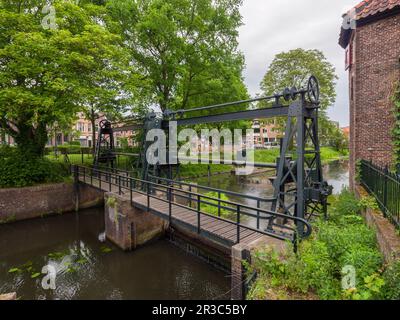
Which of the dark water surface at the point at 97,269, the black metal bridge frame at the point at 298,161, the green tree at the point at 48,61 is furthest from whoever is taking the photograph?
the green tree at the point at 48,61

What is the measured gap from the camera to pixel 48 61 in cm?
1095

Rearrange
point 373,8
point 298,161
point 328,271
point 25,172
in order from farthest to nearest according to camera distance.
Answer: point 25,172
point 373,8
point 298,161
point 328,271

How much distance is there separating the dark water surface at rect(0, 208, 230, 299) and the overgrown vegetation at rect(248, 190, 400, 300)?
115 inches

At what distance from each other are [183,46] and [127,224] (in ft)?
40.7

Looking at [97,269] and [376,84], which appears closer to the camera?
[97,269]

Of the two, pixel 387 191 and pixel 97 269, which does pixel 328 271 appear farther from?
pixel 97 269

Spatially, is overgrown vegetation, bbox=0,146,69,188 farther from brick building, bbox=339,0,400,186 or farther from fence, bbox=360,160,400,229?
brick building, bbox=339,0,400,186

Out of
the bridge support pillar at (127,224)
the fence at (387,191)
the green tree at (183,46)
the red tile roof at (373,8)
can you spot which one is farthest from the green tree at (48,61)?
the fence at (387,191)

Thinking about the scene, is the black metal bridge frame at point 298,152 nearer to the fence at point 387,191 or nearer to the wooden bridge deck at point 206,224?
the wooden bridge deck at point 206,224

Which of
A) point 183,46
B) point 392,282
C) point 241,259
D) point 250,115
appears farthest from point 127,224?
point 183,46

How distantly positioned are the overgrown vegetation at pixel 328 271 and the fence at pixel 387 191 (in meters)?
0.63

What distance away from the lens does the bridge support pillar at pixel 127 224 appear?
8578 mm

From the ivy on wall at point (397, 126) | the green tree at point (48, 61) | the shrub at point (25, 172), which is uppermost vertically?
the green tree at point (48, 61)
